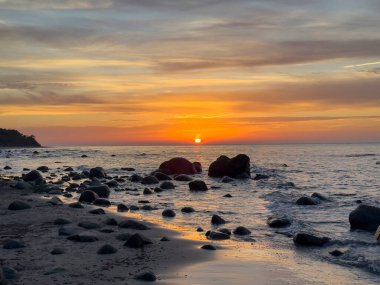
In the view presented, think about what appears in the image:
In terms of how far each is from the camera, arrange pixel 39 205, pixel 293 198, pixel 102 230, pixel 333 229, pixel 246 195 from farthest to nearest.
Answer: pixel 246 195
pixel 293 198
pixel 39 205
pixel 333 229
pixel 102 230

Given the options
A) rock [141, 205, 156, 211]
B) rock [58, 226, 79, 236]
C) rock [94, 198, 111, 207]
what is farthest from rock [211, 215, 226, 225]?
rock [94, 198, 111, 207]

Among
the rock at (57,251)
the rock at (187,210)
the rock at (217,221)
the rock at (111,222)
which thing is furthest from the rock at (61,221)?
the rock at (187,210)

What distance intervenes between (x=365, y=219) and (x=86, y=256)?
8.56m

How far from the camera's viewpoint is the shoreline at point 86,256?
7.55 m

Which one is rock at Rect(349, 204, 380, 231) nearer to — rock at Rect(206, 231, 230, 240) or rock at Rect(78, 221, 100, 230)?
rock at Rect(206, 231, 230, 240)

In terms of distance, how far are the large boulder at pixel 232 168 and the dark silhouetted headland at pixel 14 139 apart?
12570 cm

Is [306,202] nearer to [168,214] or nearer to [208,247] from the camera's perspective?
[168,214]

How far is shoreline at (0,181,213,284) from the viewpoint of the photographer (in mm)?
7551

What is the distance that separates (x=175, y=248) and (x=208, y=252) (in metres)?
0.78

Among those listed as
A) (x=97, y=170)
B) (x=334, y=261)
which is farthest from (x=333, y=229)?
(x=97, y=170)

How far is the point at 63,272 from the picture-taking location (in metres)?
7.71

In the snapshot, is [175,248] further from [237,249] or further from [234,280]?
[234,280]

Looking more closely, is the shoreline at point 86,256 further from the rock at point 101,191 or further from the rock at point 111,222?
the rock at point 101,191

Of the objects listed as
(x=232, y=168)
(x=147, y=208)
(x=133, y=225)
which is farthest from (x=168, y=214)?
(x=232, y=168)
